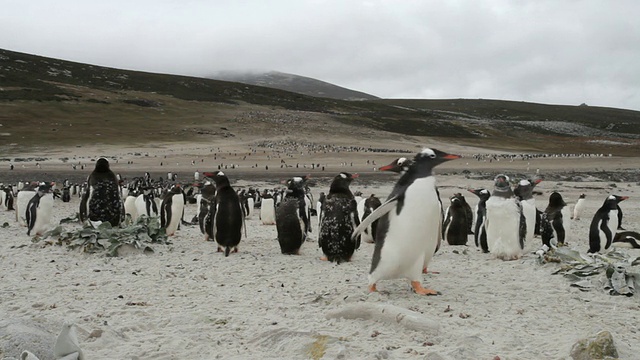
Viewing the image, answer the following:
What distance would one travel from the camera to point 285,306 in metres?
5.05

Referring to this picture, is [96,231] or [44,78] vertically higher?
[44,78]

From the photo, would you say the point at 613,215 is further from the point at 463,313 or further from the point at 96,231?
the point at 96,231

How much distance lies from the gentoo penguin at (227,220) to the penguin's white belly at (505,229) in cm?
376

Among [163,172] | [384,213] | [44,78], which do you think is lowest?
[163,172]

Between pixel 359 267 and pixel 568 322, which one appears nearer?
pixel 568 322

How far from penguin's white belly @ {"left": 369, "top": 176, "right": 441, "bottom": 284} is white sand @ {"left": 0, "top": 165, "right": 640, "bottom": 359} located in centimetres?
26

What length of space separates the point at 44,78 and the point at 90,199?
7611 cm

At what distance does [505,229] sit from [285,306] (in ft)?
13.1

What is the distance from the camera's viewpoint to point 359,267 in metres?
7.18

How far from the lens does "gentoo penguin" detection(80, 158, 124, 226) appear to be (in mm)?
9672

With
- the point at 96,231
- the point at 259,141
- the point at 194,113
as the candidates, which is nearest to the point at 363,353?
the point at 96,231

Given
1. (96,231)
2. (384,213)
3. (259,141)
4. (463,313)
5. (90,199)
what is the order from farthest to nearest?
(259,141), (90,199), (96,231), (384,213), (463,313)

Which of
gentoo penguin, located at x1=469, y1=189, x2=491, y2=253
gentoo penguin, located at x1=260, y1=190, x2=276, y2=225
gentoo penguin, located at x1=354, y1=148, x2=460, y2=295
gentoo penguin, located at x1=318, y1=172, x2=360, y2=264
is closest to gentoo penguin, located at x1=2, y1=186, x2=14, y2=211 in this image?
gentoo penguin, located at x1=260, y1=190, x2=276, y2=225

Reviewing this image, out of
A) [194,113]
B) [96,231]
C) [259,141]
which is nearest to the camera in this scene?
[96,231]
